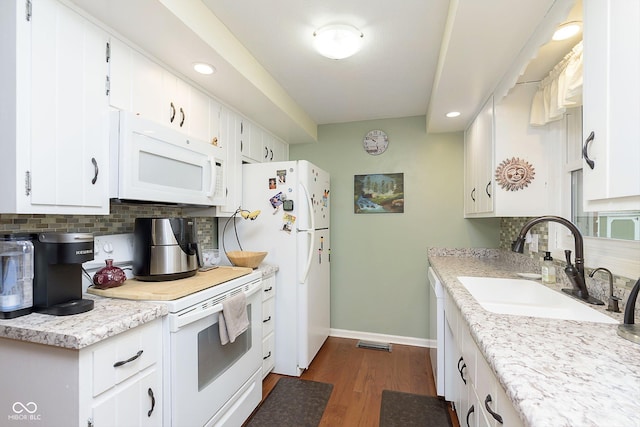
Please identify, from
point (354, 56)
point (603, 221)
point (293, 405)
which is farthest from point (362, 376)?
point (354, 56)

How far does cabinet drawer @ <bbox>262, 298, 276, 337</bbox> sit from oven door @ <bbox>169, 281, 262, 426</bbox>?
0.21m

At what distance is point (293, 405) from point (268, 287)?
32.7 inches

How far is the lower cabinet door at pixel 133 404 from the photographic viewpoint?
1.04 metres

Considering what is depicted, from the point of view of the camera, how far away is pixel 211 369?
1580 millimetres

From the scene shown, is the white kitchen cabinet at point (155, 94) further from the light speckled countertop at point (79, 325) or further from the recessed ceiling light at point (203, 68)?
the light speckled countertop at point (79, 325)

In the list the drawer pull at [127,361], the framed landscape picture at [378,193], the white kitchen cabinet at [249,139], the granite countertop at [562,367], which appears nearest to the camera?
the granite countertop at [562,367]

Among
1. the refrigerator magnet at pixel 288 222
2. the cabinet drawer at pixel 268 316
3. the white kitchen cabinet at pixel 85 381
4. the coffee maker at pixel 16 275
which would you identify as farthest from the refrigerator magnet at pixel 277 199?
the coffee maker at pixel 16 275

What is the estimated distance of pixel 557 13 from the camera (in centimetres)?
114

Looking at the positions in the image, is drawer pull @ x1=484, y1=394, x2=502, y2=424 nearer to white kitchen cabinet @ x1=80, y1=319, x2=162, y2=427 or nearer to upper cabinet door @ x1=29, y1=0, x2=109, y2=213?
white kitchen cabinet @ x1=80, y1=319, x2=162, y2=427

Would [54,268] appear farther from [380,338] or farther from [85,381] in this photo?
[380,338]

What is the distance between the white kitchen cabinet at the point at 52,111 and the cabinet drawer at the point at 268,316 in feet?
4.38

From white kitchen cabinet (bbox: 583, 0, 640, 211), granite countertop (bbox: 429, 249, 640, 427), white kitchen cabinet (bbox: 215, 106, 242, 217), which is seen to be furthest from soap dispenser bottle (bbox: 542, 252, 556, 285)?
white kitchen cabinet (bbox: 215, 106, 242, 217)

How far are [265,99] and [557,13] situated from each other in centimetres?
170

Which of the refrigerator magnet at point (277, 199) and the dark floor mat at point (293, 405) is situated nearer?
the dark floor mat at point (293, 405)
